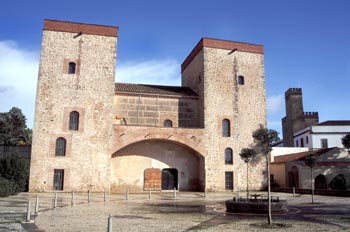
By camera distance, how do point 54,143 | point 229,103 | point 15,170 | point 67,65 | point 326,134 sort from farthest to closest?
point 326,134 → point 229,103 → point 67,65 → point 54,143 → point 15,170

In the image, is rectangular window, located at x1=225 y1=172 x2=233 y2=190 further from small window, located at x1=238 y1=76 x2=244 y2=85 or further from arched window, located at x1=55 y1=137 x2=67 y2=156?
arched window, located at x1=55 y1=137 x2=67 y2=156

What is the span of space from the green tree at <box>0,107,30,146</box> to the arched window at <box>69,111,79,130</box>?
797 inches

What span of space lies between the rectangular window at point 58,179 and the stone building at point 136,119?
74mm

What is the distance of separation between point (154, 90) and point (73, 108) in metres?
7.96

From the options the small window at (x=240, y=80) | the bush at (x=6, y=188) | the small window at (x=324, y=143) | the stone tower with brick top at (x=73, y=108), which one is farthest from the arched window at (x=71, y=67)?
the small window at (x=324, y=143)

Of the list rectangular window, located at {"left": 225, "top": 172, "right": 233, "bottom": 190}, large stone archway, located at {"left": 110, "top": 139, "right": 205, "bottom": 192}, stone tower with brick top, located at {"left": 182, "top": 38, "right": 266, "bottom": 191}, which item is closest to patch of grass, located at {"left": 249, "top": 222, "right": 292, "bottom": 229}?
stone tower with brick top, located at {"left": 182, "top": 38, "right": 266, "bottom": 191}

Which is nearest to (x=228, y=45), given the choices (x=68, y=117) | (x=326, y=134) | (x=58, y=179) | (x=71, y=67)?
(x=71, y=67)

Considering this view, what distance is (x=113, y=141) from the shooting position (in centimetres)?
2645

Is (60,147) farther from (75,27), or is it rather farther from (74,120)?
(75,27)

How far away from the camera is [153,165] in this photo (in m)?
29.0

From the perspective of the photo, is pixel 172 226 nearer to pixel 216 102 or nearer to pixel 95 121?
pixel 95 121

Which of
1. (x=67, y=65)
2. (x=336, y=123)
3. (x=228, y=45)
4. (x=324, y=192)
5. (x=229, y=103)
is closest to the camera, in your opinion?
(x=324, y=192)

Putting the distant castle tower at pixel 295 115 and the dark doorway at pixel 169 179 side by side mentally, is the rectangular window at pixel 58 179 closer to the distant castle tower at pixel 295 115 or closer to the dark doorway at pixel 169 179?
the dark doorway at pixel 169 179

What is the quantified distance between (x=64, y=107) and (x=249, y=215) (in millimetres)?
18509
